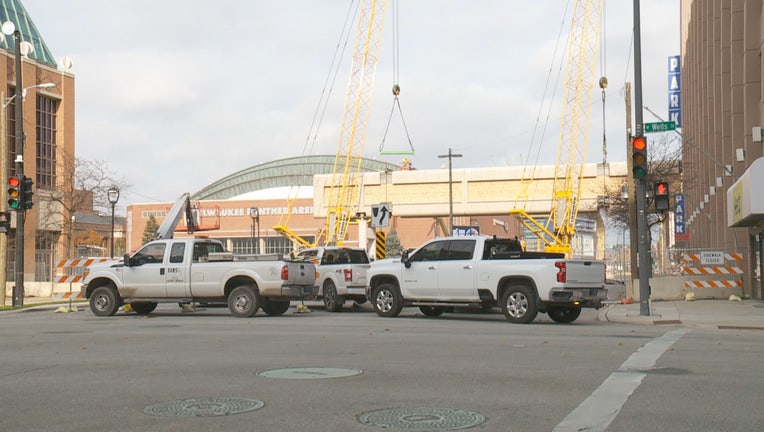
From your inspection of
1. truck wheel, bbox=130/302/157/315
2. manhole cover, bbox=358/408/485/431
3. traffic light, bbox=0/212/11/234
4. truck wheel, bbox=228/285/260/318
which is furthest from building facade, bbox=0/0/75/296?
manhole cover, bbox=358/408/485/431

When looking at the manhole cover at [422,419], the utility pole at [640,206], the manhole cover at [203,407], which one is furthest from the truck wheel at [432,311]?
the manhole cover at [422,419]

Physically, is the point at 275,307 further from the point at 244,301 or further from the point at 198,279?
the point at 198,279

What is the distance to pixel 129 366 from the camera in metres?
10.8

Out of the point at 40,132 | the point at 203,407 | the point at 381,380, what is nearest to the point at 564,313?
the point at 381,380

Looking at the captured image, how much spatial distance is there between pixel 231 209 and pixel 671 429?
106744 millimetres

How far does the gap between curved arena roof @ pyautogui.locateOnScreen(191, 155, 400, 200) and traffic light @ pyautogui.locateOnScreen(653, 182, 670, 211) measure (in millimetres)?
123791

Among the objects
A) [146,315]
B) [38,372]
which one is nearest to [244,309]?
[146,315]

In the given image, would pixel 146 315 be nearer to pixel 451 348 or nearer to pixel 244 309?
pixel 244 309

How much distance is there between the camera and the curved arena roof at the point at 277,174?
484ft

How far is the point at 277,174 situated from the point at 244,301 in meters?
131

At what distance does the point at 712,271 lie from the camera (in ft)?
88.9

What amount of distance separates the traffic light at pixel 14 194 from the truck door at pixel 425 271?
526 inches

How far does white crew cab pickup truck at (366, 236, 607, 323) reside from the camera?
728 inches

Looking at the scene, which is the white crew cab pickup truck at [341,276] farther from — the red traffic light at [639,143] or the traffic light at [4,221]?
the traffic light at [4,221]
